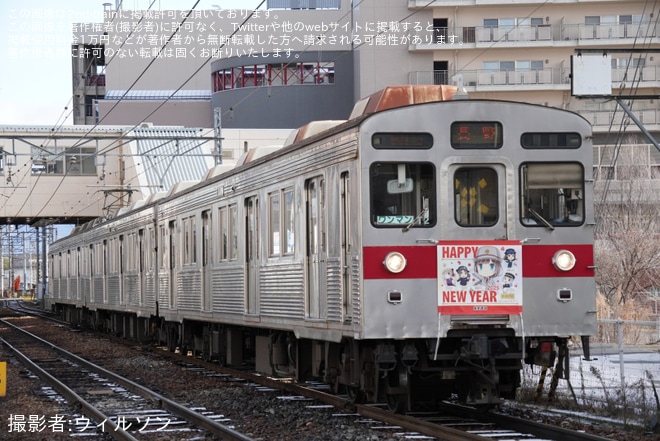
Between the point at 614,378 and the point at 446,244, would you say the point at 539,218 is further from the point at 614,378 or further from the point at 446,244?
the point at 614,378

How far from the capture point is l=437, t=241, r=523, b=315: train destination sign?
10.3 metres

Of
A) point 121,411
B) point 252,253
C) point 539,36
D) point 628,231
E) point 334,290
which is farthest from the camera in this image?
point 539,36

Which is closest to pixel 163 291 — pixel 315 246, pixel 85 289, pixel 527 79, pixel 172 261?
pixel 172 261

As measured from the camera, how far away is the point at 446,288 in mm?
10375

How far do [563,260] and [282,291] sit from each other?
378 centimetres

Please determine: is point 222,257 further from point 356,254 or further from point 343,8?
point 343,8

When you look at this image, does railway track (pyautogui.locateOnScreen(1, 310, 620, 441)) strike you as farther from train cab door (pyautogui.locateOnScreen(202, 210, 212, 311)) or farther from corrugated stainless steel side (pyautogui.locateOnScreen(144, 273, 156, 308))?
corrugated stainless steel side (pyautogui.locateOnScreen(144, 273, 156, 308))

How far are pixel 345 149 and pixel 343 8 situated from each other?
5666cm

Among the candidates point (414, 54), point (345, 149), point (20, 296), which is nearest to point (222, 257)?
point (345, 149)

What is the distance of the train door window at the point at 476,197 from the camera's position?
10.5 metres

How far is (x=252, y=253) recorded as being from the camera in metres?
14.6

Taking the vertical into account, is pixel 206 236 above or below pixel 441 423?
above

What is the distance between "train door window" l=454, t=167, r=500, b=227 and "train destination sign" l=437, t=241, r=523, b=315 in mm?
239

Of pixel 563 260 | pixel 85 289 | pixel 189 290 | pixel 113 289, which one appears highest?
pixel 563 260
